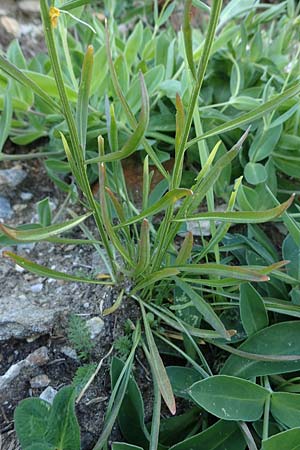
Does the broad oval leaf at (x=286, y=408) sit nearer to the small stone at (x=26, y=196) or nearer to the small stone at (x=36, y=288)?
the small stone at (x=36, y=288)

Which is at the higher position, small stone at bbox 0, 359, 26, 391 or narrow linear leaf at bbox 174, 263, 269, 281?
narrow linear leaf at bbox 174, 263, 269, 281

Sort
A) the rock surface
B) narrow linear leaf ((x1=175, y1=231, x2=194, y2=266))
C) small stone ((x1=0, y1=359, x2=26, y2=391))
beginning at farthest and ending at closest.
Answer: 1. the rock surface
2. small stone ((x1=0, y1=359, x2=26, y2=391))
3. narrow linear leaf ((x1=175, y1=231, x2=194, y2=266))

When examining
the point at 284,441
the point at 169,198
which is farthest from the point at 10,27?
the point at 284,441

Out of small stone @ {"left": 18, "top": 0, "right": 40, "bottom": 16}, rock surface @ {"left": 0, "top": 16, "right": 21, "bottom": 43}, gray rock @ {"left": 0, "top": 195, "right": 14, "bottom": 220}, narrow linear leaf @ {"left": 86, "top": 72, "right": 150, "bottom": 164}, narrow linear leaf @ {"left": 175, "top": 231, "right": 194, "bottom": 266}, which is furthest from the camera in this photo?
small stone @ {"left": 18, "top": 0, "right": 40, "bottom": 16}

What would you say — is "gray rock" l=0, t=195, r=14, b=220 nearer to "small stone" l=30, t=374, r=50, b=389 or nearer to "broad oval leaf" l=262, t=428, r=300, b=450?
"small stone" l=30, t=374, r=50, b=389

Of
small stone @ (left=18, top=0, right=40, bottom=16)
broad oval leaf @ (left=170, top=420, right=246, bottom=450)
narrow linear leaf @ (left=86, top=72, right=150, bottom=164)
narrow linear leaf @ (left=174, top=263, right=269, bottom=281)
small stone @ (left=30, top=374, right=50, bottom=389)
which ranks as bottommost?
broad oval leaf @ (left=170, top=420, right=246, bottom=450)

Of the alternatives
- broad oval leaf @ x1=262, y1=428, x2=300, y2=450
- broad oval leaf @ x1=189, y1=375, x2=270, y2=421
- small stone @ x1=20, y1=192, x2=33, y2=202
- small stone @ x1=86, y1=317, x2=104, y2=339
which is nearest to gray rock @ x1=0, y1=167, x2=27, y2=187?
small stone @ x1=20, y1=192, x2=33, y2=202

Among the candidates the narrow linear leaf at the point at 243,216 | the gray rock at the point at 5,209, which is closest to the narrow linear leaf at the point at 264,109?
the narrow linear leaf at the point at 243,216
